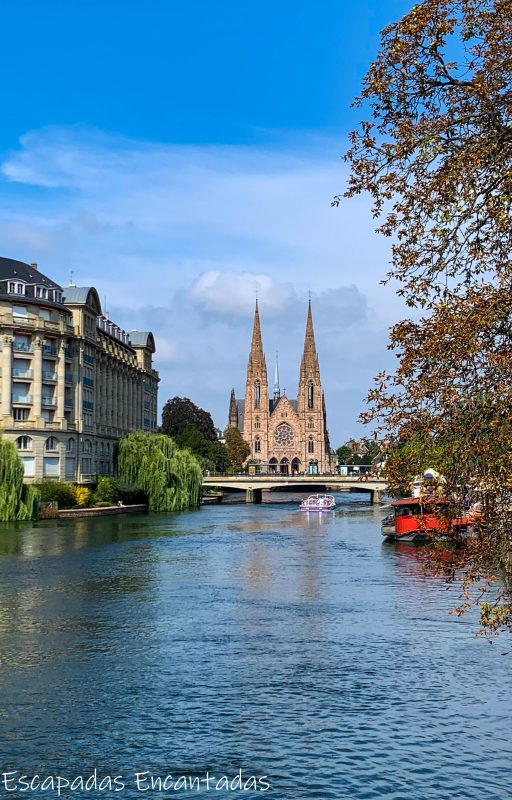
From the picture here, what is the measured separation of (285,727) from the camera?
19141 millimetres

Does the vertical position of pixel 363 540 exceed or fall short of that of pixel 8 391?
it falls short

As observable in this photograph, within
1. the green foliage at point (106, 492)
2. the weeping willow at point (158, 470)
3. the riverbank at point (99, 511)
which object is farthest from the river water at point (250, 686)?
the weeping willow at point (158, 470)

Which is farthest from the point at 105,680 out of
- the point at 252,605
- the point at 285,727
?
the point at 252,605

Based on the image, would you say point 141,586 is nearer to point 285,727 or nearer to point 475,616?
point 475,616

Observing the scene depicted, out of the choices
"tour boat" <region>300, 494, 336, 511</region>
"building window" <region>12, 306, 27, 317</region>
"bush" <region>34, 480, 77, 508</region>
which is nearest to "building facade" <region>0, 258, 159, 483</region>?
"building window" <region>12, 306, 27, 317</region>

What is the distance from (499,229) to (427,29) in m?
2.87

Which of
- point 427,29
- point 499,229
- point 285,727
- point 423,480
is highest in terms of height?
point 427,29

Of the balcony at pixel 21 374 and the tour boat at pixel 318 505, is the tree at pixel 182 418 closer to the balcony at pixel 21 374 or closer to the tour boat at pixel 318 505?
the tour boat at pixel 318 505

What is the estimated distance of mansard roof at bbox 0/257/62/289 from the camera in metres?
87.9

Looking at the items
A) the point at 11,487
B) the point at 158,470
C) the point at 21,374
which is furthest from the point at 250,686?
the point at 158,470

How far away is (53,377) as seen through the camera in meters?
89.0

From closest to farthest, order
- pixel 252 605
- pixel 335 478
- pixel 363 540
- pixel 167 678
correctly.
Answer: pixel 167 678
pixel 252 605
pixel 363 540
pixel 335 478

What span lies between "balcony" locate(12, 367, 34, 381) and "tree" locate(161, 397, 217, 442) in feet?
217

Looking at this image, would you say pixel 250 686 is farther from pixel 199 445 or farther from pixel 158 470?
pixel 199 445
